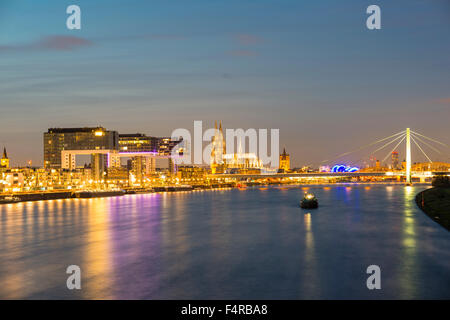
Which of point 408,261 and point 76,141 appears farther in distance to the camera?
point 76,141

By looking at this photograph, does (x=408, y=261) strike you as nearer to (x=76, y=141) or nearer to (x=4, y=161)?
(x=4, y=161)

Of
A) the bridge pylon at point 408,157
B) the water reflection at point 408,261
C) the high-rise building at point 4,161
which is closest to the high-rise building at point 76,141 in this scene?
the high-rise building at point 4,161

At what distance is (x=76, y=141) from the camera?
194 metres

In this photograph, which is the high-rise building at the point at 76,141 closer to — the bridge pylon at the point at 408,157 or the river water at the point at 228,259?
the bridge pylon at the point at 408,157

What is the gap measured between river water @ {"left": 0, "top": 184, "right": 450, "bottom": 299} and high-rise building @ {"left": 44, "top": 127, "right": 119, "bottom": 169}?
443 feet

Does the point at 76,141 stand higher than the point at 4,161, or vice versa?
the point at 76,141

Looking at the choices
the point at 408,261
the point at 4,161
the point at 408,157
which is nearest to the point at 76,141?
the point at 4,161

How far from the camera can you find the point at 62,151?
7461 inches

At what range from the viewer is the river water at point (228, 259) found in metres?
21.9

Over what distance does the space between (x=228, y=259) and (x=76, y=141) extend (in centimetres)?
17694

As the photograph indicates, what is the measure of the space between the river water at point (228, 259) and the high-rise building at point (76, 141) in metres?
135

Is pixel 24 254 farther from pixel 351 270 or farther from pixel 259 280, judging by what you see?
pixel 351 270
